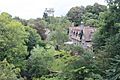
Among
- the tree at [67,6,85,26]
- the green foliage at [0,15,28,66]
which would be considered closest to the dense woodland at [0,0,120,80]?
the green foliage at [0,15,28,66]

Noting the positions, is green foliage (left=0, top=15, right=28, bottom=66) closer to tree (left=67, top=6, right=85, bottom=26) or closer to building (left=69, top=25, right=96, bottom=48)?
building (left=69, top=25, right=96, bottom=48)

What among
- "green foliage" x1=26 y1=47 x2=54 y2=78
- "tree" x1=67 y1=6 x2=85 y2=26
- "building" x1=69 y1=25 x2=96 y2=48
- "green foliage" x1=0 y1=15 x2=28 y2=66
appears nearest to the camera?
"green foliage" x1=0 y1=15 x2=28 y2=66

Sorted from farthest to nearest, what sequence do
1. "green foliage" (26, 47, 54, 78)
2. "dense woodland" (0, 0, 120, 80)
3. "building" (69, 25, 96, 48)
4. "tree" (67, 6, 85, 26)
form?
"tree" (67, 6, 85, 26) → "building" (69, 25, 96, 48) → "green foliage" (26, 47, 54, 78) → "dense woodland" (0, 0, 120, 80)

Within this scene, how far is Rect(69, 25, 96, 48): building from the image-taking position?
1766 inches

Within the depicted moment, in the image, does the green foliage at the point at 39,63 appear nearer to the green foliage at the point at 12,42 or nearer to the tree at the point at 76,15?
the green foliage at the point at 12,42

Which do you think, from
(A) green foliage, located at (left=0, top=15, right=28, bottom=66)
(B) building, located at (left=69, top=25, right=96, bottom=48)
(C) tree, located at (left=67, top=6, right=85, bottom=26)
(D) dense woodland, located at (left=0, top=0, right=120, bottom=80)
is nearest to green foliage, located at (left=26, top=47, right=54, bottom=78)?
(D) dense woodland, located at (left=0, top=0, right=120, bottom=80)

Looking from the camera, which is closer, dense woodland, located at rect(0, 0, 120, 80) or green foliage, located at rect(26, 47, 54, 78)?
dense woodland, located at rect(0, 0, 120, 80)

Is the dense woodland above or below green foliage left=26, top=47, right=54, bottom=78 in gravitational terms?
above

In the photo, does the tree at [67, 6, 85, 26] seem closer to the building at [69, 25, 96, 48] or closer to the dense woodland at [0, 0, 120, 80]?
the building at [69, 25, 96, 48]

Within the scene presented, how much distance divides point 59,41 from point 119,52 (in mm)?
31522

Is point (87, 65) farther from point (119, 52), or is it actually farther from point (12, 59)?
point (12, 59)

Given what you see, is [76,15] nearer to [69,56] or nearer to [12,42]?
[12,42]

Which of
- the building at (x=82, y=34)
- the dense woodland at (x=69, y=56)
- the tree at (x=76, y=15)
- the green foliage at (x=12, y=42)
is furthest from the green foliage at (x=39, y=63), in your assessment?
the tree at (x=76, y=15)

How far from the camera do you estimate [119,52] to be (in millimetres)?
15781
